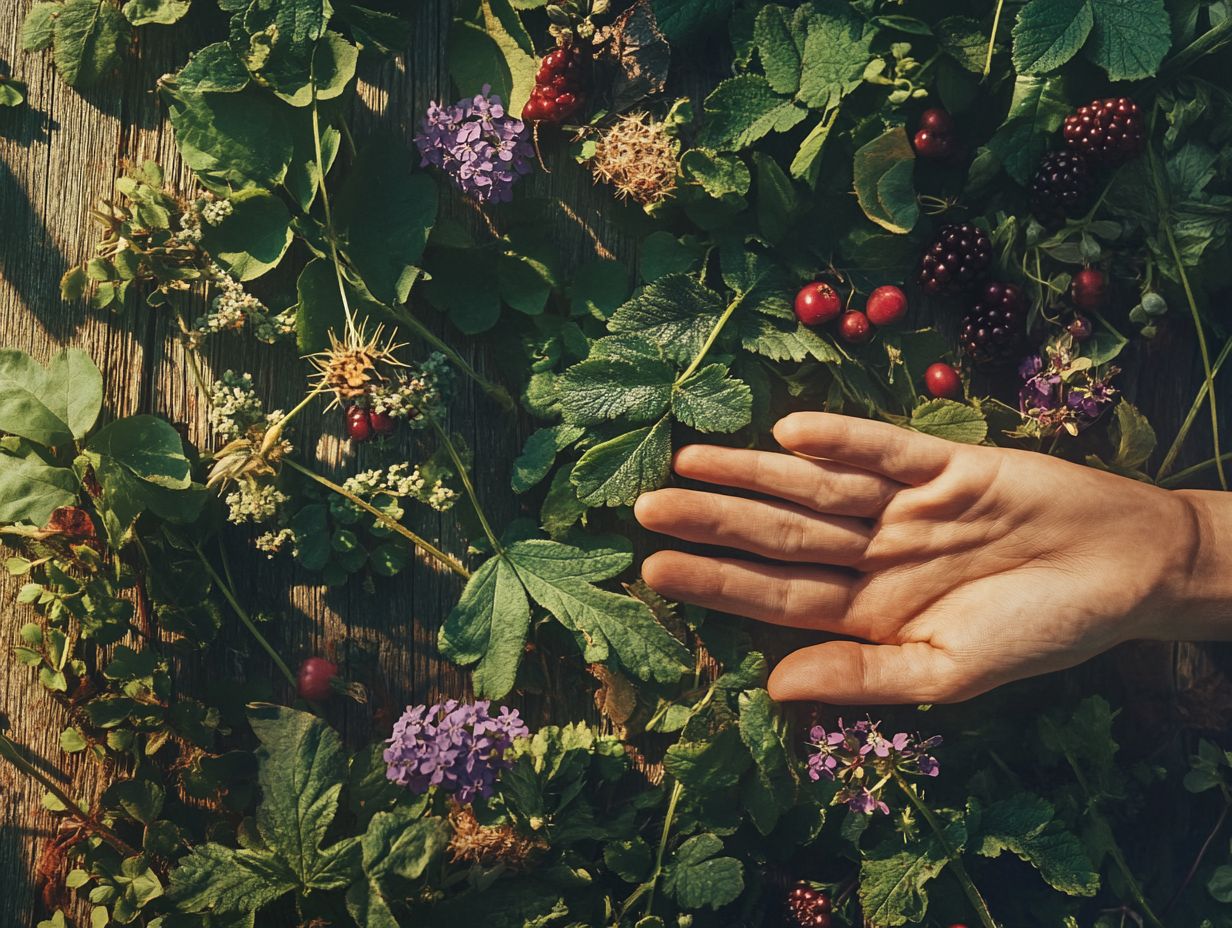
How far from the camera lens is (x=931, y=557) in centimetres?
218

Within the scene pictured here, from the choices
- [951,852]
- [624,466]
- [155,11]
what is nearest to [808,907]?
[951,852]

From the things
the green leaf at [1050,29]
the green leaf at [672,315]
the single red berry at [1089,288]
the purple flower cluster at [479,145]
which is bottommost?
the green leaf at [672,315]

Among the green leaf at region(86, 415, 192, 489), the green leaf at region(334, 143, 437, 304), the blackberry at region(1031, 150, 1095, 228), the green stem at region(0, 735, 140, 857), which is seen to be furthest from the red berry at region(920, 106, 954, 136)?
the green stem at region(0, 735, 140, 857)

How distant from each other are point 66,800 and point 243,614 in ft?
1.82

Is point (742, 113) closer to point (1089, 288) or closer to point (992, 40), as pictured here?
point (992, 40)

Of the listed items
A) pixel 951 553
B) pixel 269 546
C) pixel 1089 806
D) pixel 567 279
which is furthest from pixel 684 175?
pixel 1089 806

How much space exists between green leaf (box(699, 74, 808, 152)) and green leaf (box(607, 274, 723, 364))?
12.4 inches

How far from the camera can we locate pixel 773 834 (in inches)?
88.6

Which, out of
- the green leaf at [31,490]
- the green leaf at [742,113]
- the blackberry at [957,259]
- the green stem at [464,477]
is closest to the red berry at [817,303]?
the blackberry at [957,259]

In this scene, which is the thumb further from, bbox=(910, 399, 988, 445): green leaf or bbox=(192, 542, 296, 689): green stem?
bbox=(192, 542, 296, 689): green stem

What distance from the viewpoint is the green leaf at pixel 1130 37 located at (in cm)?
205

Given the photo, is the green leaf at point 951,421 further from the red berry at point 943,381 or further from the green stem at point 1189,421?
the green stem at point 1189,421

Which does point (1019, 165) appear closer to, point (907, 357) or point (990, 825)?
point (907, 357)

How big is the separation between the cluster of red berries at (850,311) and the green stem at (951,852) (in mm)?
1003
